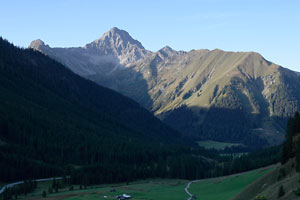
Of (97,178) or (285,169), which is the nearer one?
(285,169)

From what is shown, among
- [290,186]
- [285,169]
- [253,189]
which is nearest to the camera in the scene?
[290,186]

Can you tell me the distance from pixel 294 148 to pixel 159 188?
8480cm

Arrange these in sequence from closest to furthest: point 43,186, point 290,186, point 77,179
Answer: point 290,186, point 43,186, point 77,179

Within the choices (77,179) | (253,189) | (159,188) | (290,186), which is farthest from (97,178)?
(290,186)

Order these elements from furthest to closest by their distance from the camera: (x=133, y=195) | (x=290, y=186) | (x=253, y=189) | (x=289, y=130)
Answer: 1. (x=133, y=195)
2. (x=289, y=130)
3. (x=253, y=189)
4. (x=290, y=186)

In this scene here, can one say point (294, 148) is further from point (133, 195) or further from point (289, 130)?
point (133, 195)

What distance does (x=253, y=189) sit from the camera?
92.5 m

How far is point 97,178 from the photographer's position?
197750 mm

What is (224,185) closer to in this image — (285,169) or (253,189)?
(253,189)

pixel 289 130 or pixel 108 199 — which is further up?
pixel 289 130

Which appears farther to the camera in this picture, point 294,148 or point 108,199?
point 108,199

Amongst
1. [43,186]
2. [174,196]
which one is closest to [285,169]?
[174,196]

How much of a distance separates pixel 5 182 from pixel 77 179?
36.5m

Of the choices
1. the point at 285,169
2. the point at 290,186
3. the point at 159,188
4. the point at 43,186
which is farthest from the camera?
the point at 43,186
